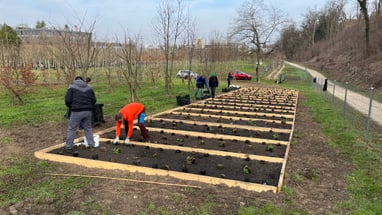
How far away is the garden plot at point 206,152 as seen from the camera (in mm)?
4137

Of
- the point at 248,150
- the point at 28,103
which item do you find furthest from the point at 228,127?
the point at 28,103

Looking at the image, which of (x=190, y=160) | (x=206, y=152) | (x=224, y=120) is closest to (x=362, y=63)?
(x=224, y=120)

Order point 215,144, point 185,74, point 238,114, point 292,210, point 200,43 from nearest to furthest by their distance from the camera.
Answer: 1. point 292,210
2. point 215,144
3. point 238,114
4. point 200,43
5. point 185,74

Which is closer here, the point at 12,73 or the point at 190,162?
the point at 190,162

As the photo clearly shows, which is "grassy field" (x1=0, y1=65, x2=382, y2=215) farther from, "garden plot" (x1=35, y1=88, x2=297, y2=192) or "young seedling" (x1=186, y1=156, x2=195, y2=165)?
"young seedling" (x1=186, y1=156, x2=195, y2=165)

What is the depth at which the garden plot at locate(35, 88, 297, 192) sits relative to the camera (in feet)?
13.6

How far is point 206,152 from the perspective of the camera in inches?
199

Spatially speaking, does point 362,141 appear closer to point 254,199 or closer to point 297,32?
point 254,199

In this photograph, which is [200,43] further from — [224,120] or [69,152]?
[69,152]

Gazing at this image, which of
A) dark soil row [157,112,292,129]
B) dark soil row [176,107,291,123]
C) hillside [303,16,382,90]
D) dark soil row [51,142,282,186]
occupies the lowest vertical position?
dark soil row [51,142,282,186]

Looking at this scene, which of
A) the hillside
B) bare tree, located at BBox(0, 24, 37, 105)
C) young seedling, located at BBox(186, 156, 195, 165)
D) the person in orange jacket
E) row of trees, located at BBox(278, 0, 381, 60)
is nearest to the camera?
young seedling, located at BBox(186, 156, 195, 165)

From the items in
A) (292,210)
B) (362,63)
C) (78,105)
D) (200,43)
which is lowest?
(292,210)

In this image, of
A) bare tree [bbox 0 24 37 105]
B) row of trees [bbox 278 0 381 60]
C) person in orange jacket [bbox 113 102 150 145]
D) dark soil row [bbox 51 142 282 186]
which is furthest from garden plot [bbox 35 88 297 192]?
row of trees [bbox 278 0 381 60]

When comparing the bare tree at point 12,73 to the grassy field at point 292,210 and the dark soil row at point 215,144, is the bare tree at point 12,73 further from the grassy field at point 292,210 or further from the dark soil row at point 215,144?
the dark soil row at point 215,144
